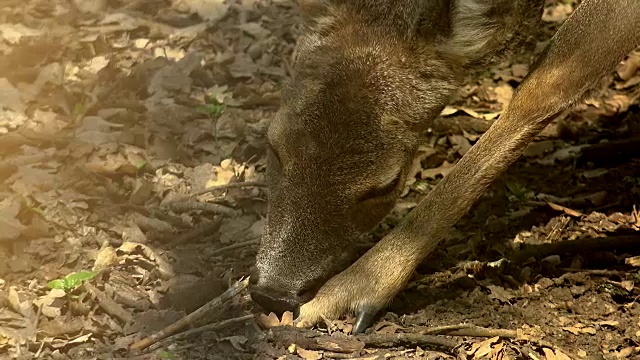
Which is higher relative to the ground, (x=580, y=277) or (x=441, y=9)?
(x=441, y=9)

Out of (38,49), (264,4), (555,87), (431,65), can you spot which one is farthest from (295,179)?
(264,4)

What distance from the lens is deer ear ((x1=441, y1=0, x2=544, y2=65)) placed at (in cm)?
430

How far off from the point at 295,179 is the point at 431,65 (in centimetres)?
90

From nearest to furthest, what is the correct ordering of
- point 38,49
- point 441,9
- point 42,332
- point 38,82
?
point 42,332
point 441,9
point 38,82
point 38,49

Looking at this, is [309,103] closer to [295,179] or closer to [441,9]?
[295,179]

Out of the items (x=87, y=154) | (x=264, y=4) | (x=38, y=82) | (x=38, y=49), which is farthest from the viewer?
(x=264, y=4)

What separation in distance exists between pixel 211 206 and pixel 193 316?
1.12m

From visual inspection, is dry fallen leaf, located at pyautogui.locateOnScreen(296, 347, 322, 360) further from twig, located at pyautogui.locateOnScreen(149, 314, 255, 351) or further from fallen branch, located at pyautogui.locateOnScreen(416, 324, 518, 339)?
fallen branch, located at pyautogui.locateOnScreen(416, 324, 518, 339)

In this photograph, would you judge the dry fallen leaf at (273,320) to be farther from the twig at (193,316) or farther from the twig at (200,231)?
the twig at (200,231)

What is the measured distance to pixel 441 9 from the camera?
4324mm

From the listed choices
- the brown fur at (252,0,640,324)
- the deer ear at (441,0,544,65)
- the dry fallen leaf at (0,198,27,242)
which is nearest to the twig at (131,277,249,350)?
the brown fur at (252,0,640,324)

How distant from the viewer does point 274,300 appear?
4.25m

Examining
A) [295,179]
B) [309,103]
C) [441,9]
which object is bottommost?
[295,179]

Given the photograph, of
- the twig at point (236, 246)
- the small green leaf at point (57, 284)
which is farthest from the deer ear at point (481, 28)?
the small green leaf at point (57, 284)
